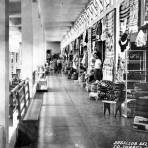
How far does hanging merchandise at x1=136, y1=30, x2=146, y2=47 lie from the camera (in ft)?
21.6

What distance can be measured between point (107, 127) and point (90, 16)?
8.20 meters

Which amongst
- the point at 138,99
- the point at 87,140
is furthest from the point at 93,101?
the point at 138,99

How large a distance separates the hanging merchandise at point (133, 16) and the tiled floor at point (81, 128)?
2.10 meters

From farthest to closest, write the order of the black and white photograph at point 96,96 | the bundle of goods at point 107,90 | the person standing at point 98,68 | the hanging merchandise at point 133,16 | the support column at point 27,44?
1. the person standing at point 98,68
2. the support column at point 27,44
3. the bundle of goods at point 107,90
4. the hanging merchandise at point 133,16
5. the black and white photograph at point 96,96

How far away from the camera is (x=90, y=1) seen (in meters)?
13.2

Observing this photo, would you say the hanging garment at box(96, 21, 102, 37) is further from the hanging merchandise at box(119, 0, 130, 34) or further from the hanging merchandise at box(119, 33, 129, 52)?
the hanging merchandise at box(119, 33, 129, 52)

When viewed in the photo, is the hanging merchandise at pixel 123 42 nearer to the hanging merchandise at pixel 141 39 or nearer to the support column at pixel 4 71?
the hanging merchandise at pixel 141 39

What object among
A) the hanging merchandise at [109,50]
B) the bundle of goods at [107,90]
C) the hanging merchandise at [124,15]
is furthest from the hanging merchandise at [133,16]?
the hanging merchandise at [109,50]

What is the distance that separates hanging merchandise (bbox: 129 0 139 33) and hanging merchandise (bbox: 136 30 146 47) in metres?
0.35

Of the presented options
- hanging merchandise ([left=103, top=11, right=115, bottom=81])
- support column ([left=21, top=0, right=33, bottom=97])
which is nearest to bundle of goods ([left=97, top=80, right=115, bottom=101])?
hanging merchandise ([left=103, top=11, right=115, bottom=81])

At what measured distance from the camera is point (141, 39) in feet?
22.0

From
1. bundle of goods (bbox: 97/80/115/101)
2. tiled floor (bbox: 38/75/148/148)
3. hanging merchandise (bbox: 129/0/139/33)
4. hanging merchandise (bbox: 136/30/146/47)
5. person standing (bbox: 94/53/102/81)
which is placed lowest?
tiled floor (bbox: 38/75/148/148)

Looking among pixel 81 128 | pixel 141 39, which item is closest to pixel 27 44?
pixel 141 39

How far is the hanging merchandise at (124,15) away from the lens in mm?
7812
